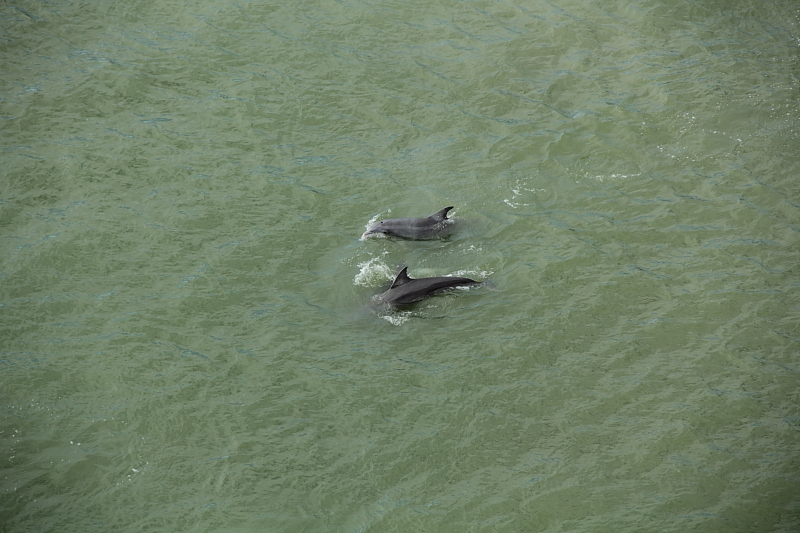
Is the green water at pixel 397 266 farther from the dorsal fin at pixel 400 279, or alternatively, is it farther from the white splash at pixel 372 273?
the dorsal fin at pixel 400 279

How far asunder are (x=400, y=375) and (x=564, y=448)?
2.48m

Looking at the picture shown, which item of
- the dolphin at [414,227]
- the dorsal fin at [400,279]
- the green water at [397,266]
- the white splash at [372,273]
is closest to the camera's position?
the green water at [397,266]

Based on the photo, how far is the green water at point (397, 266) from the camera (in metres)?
9.81

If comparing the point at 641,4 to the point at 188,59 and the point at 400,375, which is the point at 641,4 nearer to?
the point at 188,59

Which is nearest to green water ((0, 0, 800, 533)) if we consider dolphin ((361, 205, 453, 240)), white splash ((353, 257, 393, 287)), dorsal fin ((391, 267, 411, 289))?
white splash ((353, 257, 393, 287))

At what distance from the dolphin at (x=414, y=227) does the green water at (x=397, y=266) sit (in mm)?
247

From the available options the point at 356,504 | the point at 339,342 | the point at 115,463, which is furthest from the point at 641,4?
the point at 115,463

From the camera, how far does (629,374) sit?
36.0 ft

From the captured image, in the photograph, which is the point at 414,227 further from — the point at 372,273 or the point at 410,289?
the point at 410,289

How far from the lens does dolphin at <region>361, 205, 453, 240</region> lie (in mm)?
12859

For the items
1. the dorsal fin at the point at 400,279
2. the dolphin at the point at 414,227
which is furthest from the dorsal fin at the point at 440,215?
the dorsal fin at the point at 400,279

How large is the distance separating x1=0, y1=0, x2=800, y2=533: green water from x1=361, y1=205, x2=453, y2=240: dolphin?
247 millimetres

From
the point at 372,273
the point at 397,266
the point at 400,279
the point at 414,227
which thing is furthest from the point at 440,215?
the point at 400,279

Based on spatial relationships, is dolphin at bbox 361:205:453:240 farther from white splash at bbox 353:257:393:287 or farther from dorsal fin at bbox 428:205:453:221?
white splash at bbox 353:257:393:287
